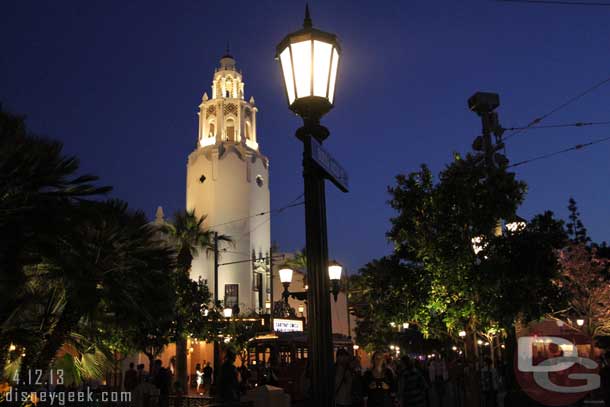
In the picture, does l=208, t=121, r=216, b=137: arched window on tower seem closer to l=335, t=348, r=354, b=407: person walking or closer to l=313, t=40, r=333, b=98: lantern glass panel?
l=335, t=348, r=354, b=407: person walking

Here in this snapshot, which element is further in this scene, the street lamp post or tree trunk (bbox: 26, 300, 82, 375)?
tree trunk (bbox: 26, 300, 82, 375)

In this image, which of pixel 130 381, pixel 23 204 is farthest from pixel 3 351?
pixel 130 381

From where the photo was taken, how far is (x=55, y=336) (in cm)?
985

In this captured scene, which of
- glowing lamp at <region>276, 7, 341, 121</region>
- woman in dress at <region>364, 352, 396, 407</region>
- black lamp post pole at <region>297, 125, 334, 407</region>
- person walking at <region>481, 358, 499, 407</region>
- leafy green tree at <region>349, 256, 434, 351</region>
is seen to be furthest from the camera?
person walking at <region>481, 358, 499, 407</region>

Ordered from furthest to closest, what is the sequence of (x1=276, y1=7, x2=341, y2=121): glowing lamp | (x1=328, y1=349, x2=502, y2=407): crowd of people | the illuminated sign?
the illuminated sign, (x1=328, y1=349, x2=502, y2=407): crowd of people, (x1=276, y1=7, x2=341, y2=121): glowing lamp

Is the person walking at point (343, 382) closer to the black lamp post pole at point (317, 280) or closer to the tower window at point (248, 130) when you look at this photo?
the black lamp post pole at point (317, 280)

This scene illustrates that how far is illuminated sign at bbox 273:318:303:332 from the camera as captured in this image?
27891 mm

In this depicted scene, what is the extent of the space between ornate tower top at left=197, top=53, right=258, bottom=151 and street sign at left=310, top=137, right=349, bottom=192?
48600mm

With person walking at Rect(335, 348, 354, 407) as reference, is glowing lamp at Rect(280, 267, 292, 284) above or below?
above

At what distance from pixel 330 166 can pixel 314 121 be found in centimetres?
44

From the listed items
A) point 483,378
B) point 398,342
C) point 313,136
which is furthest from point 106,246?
point 398,342

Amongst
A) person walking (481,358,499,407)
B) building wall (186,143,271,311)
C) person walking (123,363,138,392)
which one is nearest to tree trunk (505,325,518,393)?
person walking (481,358,499,407)

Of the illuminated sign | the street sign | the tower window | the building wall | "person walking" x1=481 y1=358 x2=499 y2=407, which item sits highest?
the tower window

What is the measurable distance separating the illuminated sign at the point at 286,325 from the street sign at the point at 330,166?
22777 millimetres
